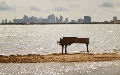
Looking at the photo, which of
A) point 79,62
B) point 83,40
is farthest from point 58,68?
point 83,40

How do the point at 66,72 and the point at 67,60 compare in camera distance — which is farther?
the point at 67,60

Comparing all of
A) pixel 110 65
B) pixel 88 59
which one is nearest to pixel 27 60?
pixel 88 59

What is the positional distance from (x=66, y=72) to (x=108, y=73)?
329 cm

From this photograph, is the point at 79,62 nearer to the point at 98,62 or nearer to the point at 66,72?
the point at 98,62

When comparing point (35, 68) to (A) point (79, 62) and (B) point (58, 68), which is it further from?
(A) point (79, 62)

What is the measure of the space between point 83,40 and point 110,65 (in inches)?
380

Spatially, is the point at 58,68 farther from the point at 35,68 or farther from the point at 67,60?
the point at 67,60

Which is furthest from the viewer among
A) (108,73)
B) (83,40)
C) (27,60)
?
(83,40)

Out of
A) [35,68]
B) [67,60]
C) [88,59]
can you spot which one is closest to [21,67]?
[35,68]

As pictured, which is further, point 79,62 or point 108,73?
point 79,62

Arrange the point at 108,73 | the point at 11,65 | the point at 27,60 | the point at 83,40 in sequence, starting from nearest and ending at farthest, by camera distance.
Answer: the point at 108,73
the point at 11,65
the point at 27,60
the point at 83,40

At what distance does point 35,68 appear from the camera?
27.8 m

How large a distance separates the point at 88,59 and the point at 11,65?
25.7ft

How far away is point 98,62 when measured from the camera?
3130 centimetres
